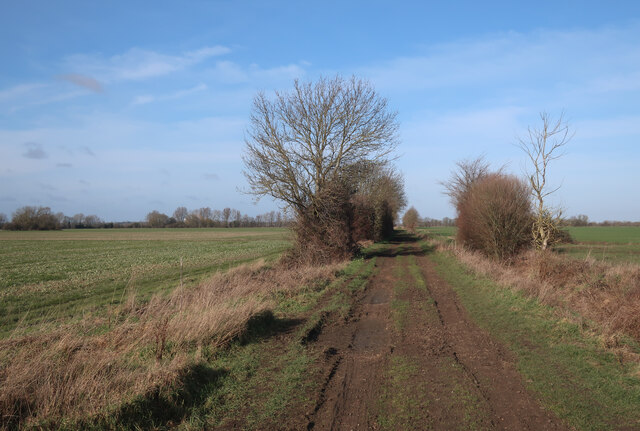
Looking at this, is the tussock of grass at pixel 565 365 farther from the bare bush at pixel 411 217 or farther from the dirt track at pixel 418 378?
the bare bush at pixel 411 217

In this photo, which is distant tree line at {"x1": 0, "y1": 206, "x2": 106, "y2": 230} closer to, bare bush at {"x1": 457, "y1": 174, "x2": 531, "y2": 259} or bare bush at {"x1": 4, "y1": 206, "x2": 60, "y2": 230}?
bare bush at {"x1": 4, "y1": 206, "x2": 60, "y2": 230}

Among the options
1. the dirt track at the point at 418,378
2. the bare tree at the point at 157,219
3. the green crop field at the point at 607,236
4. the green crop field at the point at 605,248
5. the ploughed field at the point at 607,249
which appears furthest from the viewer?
the bare tree at the point at 157,219

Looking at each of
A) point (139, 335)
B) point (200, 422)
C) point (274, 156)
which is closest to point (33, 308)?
point (139, 335)

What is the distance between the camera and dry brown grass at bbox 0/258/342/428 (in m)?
4.52

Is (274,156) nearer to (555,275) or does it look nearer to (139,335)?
(555,275)

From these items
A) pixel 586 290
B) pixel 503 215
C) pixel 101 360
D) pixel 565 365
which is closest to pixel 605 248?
pixel 503 215

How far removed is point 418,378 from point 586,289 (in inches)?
327

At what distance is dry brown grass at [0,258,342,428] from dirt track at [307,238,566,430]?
206cm

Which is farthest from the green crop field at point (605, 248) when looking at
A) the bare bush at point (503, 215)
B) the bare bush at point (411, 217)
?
the bare bush at point (411, 217)

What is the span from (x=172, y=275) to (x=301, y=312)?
11.9 m

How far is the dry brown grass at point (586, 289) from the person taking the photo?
25.7 ft

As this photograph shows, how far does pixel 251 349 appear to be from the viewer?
7.38 metres

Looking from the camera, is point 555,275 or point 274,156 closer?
point 555,275

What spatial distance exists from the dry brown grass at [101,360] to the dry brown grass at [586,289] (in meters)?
7.20
